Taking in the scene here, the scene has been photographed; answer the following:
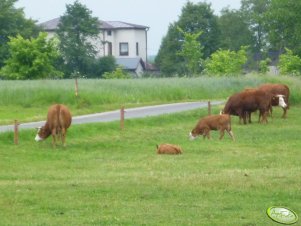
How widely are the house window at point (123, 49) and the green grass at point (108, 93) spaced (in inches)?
2112

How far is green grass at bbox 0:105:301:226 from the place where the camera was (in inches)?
558

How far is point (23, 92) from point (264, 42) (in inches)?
2972

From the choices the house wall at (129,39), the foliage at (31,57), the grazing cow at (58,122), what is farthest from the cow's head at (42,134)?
the house wall at (129,39)

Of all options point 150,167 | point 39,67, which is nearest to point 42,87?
point 39,67

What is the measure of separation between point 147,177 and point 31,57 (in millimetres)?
43612

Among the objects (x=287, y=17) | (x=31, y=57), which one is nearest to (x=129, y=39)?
(x=287, y=17)

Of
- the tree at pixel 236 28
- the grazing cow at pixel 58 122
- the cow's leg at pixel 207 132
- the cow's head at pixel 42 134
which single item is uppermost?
the tree at pixel 236 28

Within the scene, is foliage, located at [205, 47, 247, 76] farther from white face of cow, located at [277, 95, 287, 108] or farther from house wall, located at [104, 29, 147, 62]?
white face of cow, located at [277, 95, 287, 108]

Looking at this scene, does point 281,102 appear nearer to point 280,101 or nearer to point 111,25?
point 280,101

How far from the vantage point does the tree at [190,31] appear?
10350cm

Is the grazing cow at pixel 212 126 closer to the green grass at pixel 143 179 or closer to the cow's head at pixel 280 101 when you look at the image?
the green grass at pixel 143 179

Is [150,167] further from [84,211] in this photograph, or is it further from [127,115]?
[127,115]

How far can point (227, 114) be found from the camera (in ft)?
115

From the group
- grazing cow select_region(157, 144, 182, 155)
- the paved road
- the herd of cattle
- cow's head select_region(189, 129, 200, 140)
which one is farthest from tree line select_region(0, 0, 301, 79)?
grazing cow select_region(157, 144, 182, 155)
